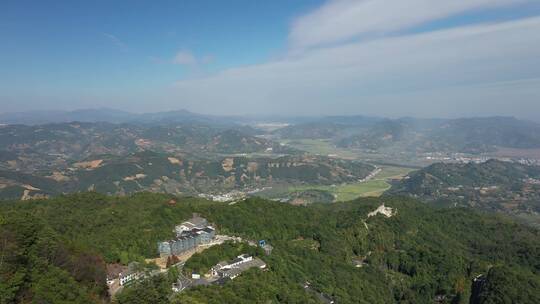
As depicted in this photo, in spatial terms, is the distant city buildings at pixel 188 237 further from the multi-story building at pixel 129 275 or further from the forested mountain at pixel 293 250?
the multi-story building at pixel 129 275

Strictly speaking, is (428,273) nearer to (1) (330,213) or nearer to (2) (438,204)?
(1) (330,213)

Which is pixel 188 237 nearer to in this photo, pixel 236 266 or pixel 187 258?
pixel 187 258

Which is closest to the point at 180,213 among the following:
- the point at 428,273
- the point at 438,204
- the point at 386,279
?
the point at 386,279

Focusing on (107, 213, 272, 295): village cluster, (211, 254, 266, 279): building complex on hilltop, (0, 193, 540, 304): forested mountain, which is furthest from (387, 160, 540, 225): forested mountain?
(211, 254, 266, 279): building complex on hilltop

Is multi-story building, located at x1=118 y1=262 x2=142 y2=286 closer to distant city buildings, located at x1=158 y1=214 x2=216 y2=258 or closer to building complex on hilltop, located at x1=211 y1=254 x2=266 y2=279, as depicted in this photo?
distant city buildings, located at x1=158 y1=214 x2=216 y2=258

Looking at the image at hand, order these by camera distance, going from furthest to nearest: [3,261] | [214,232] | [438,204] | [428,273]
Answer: [438,204] → [428,273] → [214,232] → [3,261]

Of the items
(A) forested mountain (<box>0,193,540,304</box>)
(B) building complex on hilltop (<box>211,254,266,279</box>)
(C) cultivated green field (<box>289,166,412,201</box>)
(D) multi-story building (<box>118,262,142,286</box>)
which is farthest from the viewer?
(C) cultivated green field (<box>289,166,412,201</box>)
